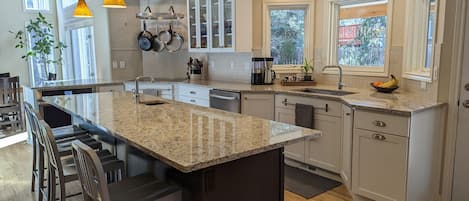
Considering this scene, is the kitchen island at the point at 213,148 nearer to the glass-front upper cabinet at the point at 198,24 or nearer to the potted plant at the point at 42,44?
the glass-front upper cabinet at the point at 198,24

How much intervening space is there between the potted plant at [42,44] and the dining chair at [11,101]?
150cm

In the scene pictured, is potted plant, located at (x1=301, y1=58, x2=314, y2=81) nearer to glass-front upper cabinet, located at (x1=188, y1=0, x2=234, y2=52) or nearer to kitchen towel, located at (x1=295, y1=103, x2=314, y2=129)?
kitchen towel, located at (x1=295, y1=103, x2=314, y2=129)

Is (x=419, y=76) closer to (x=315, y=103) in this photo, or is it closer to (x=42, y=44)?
(x=315, y=103)

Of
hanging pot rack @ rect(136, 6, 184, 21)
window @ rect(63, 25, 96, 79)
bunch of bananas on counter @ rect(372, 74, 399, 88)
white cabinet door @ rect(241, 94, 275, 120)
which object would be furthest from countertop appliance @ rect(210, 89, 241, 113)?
window @ rect(63, 25, 96, 79)

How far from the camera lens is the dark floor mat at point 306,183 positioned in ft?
11.0

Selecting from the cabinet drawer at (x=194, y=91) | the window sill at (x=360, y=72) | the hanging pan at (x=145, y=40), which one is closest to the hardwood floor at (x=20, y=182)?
the window sill at (x=360, y=72)

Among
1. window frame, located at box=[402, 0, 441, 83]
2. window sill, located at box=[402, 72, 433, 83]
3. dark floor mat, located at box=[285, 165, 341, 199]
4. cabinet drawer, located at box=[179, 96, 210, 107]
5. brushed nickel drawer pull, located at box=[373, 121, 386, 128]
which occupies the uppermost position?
window frame, located at box=[402, 0, 441, 83]

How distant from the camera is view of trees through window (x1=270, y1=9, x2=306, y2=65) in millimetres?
4605

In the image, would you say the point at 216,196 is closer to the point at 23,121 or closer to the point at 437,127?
the point at 437,127

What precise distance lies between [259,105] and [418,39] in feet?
5.74

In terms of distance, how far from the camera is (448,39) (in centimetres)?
278

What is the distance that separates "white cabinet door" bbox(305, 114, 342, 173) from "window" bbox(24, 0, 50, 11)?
7.36 meters

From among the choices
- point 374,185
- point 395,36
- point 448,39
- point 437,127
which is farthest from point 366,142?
point 395,36

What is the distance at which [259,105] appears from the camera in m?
4.12
